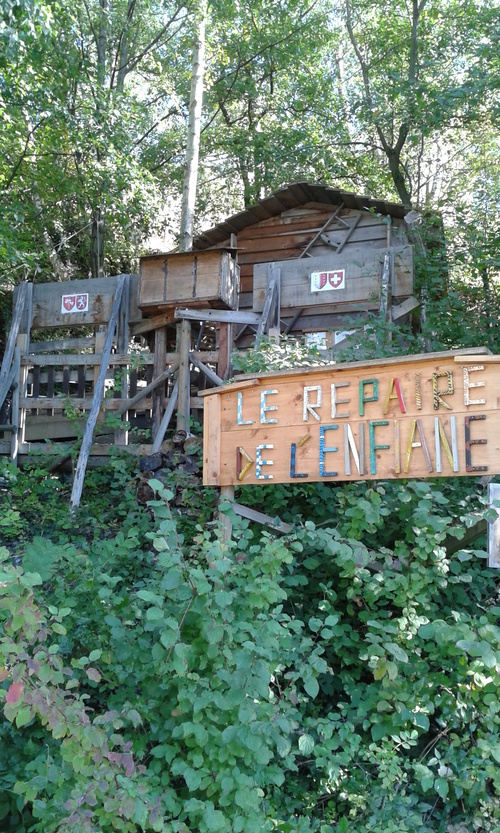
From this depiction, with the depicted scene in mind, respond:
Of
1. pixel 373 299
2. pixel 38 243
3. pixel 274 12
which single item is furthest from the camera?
pixel 274 12

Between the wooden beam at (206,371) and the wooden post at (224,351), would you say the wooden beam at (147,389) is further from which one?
the wooden post at (224,351)

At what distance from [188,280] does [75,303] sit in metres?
1.85

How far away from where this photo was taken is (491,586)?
495cm

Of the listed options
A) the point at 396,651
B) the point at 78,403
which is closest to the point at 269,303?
the point at 78,403

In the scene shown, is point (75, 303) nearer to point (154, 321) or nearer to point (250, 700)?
point (154, 321)

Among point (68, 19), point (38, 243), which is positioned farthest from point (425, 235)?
point (38, 243)

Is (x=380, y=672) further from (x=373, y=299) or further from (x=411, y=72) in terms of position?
(x=411, y=72)

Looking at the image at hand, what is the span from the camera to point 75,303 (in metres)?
9.96

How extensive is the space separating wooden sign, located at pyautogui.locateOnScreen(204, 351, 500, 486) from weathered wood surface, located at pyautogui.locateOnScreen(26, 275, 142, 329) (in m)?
5.13

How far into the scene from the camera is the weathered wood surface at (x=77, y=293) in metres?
9.80

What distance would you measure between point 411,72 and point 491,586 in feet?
34.2

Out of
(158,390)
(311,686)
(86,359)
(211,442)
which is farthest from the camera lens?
(86,359)

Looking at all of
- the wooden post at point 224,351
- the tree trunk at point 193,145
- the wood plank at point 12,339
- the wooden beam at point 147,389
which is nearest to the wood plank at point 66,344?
the wood plank at point 12,339

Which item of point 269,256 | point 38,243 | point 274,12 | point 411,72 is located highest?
point 274,12
